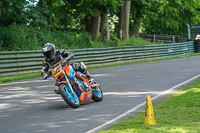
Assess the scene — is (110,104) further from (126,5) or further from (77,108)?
(126,5)

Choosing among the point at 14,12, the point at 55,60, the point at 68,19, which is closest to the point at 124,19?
the point at 68,19

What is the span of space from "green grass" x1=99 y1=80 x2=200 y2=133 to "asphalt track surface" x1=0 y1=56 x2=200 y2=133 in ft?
1.11

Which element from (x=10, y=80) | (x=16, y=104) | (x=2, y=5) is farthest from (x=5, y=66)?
(x=16, y=104)

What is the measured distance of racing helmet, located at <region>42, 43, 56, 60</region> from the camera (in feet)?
34.1

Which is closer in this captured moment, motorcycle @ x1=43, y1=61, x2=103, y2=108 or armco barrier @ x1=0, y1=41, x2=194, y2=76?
motorcycle @ x1=43, y1=61, x2=103, y2=108

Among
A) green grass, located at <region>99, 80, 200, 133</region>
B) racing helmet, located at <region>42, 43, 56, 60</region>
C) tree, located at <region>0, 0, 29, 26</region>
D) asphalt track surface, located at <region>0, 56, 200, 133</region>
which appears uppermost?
tree, located at <region>0, 0, 29, 26</region>

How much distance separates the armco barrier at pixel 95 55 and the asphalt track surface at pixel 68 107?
4.41m

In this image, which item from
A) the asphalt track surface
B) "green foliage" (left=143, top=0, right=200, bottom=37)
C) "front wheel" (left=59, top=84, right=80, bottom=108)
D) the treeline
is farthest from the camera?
"green foliage" (left=143, top=0, right=200, bottom=37)

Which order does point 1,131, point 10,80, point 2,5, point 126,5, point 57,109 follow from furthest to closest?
point 126,5 < point 2,5 < point 10,80 < point 57,109 < point 1,131

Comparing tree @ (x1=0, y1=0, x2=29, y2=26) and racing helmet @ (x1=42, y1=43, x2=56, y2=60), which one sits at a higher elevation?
tree @ (x1=0, y1=0, x2=29, y2=26)

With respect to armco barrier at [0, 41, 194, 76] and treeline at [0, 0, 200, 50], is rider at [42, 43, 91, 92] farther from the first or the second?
treeline at [0, 0, 200, 50]

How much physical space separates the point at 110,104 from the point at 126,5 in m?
28.9

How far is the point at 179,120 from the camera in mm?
8570

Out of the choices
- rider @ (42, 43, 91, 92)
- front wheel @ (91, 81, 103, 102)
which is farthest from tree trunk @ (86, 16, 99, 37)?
rider @ (42, 43, 91, 92)
